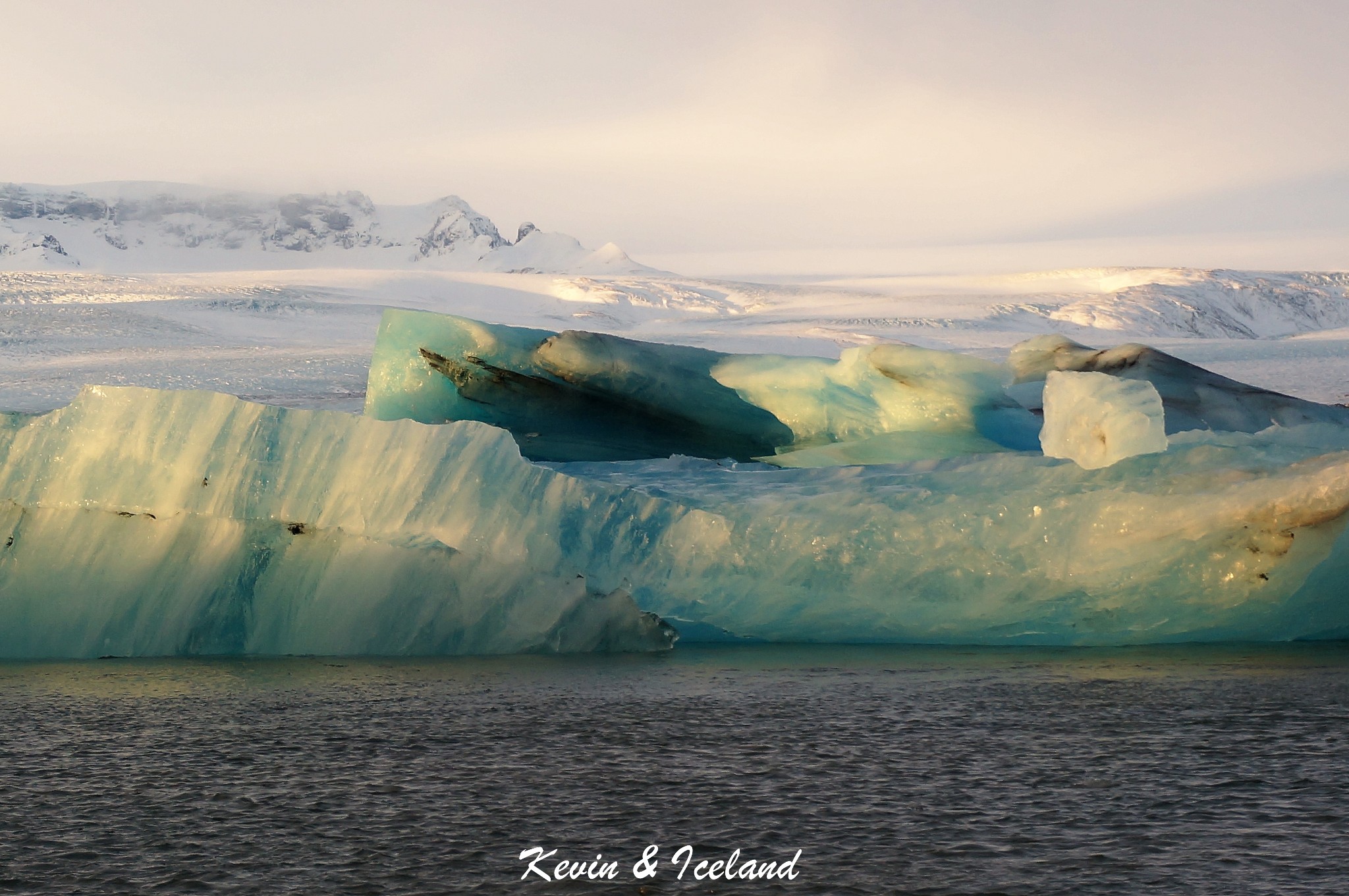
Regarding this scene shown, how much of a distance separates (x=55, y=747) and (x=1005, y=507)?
5.33 metres

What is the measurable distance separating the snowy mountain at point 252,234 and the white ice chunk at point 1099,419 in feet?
422

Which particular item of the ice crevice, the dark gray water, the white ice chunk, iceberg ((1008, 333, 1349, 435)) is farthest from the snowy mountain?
the dark gray water

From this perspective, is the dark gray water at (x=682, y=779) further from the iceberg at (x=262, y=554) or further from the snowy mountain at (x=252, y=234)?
the snowy mountain at (x=252, y=234)

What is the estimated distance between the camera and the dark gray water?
3525 mm

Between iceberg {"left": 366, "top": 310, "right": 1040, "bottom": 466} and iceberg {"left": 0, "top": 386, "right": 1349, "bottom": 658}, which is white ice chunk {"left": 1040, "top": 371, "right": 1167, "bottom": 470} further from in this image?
iceberg {"left": 366, "top": 310, "right": 1040, "bottom": 466}

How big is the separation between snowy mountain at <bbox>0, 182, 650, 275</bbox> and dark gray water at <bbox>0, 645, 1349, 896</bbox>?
133 metres

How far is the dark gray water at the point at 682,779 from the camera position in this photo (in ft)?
11.6

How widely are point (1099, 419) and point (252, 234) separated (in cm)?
17422

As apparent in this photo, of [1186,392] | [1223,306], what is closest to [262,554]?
[1186,392]

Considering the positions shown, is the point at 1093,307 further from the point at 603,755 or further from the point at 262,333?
the point at 603,755

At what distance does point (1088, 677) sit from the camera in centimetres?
656

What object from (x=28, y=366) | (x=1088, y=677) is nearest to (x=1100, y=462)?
(x=1088, y=677)

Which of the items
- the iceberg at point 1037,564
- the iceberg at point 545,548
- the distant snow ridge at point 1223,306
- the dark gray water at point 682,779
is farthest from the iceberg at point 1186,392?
the distant snow ridge at point 1223,306

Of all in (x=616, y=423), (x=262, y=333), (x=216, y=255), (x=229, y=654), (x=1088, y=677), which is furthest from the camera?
(x=216, y=255)
